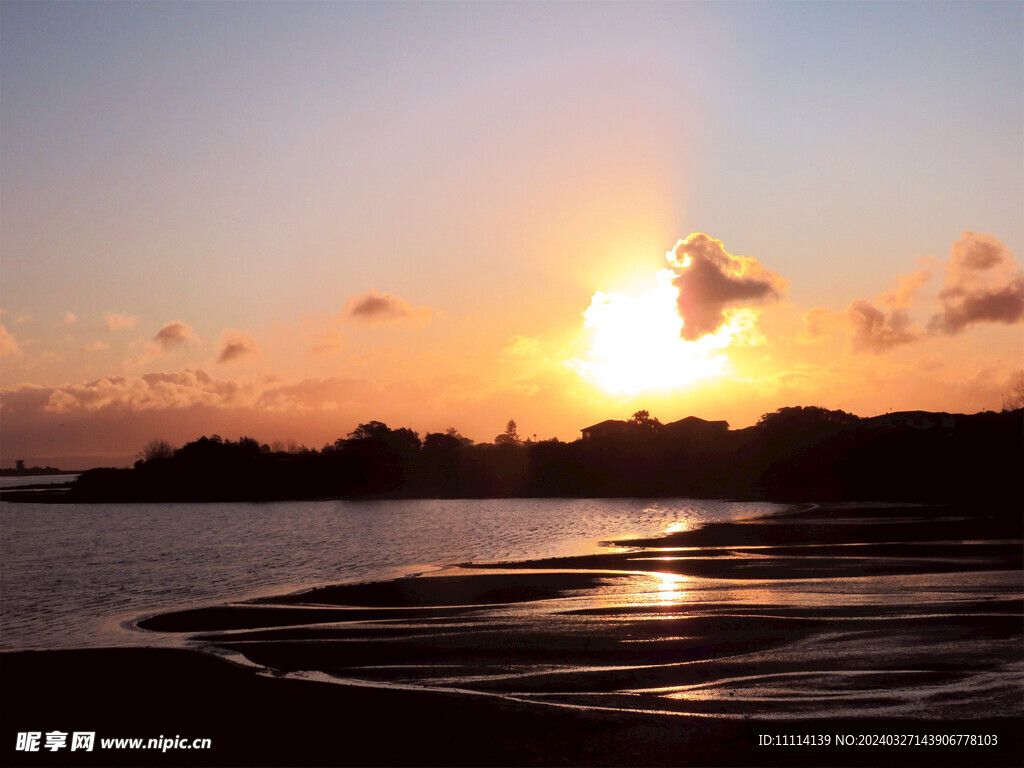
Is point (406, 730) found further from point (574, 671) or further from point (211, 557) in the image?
point (211, 557)

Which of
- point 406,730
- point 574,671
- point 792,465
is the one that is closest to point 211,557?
point 574,671

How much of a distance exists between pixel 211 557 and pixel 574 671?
41878 millimetres

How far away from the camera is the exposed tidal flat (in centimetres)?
1434

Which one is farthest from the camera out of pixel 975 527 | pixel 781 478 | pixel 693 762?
pixel 781 478

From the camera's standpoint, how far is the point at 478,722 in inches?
605

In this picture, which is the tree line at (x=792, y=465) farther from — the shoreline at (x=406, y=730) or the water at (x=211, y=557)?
the shoreline at (x=406, y=730)

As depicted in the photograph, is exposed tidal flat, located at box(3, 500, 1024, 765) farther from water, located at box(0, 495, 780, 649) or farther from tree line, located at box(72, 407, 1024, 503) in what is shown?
tree line, located at box(72, 407, 1024, 503)

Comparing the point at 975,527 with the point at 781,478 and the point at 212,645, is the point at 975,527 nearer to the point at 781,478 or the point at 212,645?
the point at 212,645

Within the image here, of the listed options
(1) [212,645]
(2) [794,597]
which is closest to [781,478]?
(2) [794,597]

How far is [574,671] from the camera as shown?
19062 millimetres

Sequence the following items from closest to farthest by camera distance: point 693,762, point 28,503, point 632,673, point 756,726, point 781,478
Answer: point 693,762, point 756,726, point 632,673, point 781,478, point 28,503

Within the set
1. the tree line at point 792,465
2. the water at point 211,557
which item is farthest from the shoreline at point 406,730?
the tree line at point 792,465

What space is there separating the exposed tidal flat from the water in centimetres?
239

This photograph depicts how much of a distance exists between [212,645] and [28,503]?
195 m
